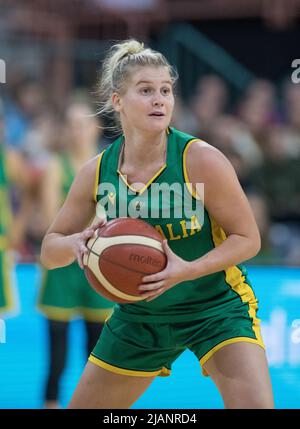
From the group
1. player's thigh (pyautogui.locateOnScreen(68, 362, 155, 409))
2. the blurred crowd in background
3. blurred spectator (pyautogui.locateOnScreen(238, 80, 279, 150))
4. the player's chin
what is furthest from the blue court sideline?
blurred spectator (pyautogui.locateOnScreen(238, 80, 279, 150))

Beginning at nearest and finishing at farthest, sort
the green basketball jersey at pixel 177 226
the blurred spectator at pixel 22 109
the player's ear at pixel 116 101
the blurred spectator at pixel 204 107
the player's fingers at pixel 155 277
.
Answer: the player's fingers at pixel 155 277, the green basketball jersey at pixel 177 226, the player's ear at pixel 116 101, the blurred spectator at pixel 204 107, the blurred spectator at pixel 22 109

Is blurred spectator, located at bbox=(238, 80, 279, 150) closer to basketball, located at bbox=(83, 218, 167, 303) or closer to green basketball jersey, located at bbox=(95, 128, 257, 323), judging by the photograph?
green basketball jersey, located at bbox=(95, 128, 257, 323)

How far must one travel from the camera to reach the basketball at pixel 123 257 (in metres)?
3.17

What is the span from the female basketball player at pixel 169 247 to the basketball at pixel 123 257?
Result: 75 mm

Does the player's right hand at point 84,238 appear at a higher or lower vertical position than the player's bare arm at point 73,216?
lower

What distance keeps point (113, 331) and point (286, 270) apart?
168 inches

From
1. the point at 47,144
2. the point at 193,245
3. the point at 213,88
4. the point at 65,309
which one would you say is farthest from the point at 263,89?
Answer: the point at 193,245

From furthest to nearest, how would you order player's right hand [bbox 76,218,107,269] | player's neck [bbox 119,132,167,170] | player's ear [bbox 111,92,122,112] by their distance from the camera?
player's ear [bbox 111,92,122,112], player's neck [bbox 119,132,167,170], player's right hand [bbox 76,218,107,269]

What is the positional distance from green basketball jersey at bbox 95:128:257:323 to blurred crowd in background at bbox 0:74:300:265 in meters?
3.89

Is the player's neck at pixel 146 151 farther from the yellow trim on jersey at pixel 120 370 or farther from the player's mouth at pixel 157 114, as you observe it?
the yellow trim on jersey at pixel 120 370

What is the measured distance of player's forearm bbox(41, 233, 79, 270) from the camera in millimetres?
3416

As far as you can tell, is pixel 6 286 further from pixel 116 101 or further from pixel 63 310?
pixel 116 101

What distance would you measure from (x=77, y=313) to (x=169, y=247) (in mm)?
2150

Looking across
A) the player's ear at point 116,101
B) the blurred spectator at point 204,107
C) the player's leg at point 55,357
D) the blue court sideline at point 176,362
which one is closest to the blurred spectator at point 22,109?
the blurred spectator at point 204,107
